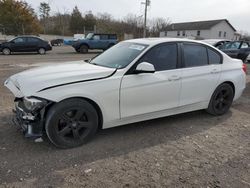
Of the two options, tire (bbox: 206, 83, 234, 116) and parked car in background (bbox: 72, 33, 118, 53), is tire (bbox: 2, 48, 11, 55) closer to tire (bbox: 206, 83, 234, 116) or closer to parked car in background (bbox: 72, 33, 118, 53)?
parked car in background (bbox: 72, 33, 118, 53)

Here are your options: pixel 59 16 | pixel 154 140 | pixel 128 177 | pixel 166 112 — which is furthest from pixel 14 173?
pixel 59 16

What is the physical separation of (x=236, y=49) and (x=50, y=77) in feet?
48.6

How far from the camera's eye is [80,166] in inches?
128

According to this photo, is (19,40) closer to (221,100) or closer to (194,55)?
(194,55)

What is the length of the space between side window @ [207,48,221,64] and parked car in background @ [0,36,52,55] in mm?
17247

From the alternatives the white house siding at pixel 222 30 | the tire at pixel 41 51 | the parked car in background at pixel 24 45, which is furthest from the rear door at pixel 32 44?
the white house siding at pixel 222 30

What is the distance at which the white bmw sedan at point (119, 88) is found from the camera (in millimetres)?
3430

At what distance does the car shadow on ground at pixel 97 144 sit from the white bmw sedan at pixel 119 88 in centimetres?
23

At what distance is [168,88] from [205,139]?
106 cm

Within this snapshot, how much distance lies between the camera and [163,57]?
4.34m

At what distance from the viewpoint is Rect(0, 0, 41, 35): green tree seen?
34969mm

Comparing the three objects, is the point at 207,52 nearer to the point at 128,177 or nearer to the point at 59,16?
the point at 128,177

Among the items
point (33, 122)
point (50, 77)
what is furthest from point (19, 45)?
point (33, 122)

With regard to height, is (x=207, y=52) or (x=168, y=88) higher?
(x=207, y=52)
